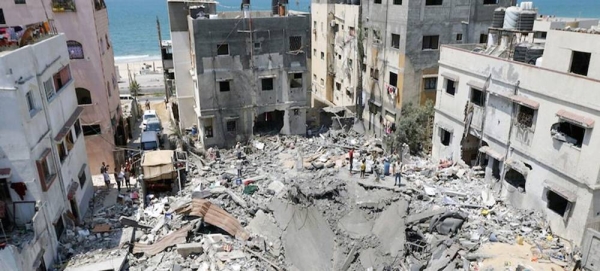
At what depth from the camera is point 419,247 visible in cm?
2036

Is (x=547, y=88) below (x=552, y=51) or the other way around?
below

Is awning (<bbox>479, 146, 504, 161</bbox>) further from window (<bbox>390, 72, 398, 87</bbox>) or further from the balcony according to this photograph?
the balcony

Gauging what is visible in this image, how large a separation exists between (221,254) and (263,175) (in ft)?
26.5

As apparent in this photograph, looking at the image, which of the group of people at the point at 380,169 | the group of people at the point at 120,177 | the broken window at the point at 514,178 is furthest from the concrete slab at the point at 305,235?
the broken window at the point at 514,178

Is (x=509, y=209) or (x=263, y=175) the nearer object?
(x=509, y=209)

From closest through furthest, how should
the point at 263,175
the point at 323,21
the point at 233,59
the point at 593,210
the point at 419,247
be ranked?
the point at 593,210, the point at 419,247, the point at 263,175, the point at 233,59, the point at 323,21

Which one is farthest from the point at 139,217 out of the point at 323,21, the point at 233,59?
the point at 323,21

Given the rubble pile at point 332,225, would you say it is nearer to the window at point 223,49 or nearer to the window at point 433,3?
the window at point 223,49

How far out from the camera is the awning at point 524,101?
19.6m

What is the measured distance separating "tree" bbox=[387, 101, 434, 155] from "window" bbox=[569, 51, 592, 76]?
1156cm

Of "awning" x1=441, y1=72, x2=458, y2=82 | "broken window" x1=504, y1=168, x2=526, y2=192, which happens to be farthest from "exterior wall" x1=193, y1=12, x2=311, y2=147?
"broken window" x1=504, y1=168, x2=526, y2=192

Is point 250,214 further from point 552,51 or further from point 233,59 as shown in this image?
point 552,51

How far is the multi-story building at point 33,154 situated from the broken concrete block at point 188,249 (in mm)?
5273

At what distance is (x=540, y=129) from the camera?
19.6 metres
